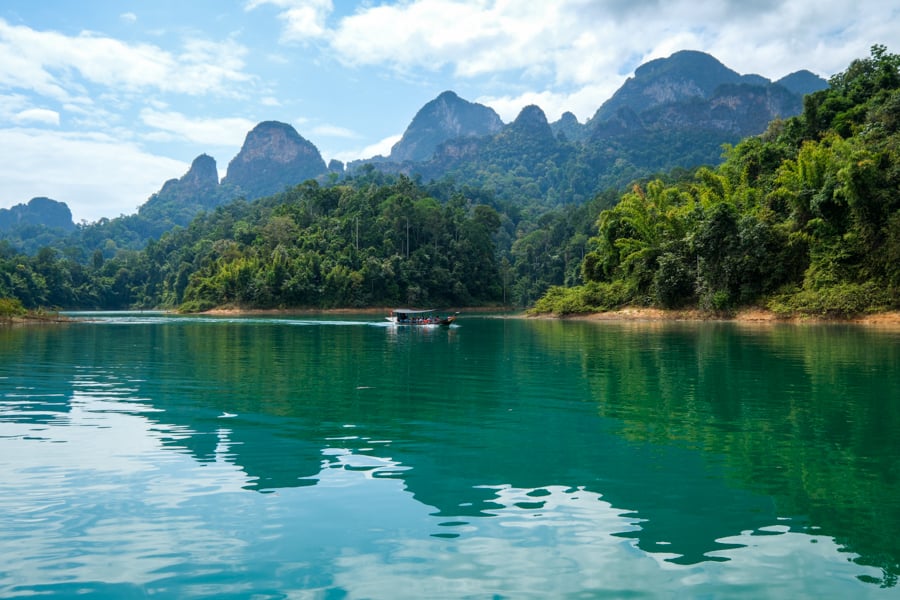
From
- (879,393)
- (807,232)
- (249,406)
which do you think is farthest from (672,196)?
(249,406)

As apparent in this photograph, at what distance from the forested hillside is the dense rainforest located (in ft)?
0.40

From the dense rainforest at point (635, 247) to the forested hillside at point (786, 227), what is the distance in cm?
12

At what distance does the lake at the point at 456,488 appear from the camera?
5328 mm

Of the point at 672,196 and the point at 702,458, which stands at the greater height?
the point at 672,196

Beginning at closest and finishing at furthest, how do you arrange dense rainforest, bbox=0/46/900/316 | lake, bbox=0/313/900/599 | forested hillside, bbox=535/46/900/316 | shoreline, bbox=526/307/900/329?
lake, bbox=0/313/900/599 → shoreline, bbox=526/307/900/329 → forested hillside, bbox=535/46/900/316 → dense rainforest, bbox=0/46/900/316

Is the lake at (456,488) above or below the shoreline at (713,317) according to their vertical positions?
below

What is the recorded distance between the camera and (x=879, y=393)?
13969mm

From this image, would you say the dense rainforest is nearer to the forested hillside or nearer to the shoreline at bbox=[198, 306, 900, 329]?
the forested hillside

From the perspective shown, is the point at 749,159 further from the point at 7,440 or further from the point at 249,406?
the point at 7,440

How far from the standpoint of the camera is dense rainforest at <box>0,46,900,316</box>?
139 ft

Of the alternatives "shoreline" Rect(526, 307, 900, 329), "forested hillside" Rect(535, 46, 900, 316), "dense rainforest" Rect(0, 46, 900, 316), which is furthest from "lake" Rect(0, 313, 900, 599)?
"dense rainforest" Rect(0, 46, 900, 316)

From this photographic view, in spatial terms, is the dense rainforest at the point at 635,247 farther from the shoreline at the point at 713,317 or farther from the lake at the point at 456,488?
the lake at the point at 456,488

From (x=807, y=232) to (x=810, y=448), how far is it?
136ft

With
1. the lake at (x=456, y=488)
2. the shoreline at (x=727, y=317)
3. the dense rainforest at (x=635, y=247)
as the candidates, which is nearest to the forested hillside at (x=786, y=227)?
the dense rainforest at (x=635, y=247)
